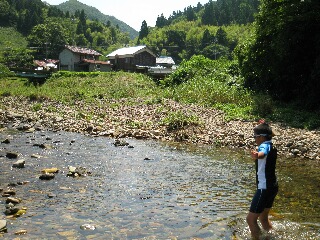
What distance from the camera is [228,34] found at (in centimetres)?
13150

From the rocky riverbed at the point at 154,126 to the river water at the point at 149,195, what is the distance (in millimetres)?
2022

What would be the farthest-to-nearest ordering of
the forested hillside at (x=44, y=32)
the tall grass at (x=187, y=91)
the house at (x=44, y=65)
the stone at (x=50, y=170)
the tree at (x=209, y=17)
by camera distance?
1. the tree at (x=209, y=17)
2. the forested hillside at (x=44, y=32)
3. the house at (x=44, y=65)
4. the tall grass at (x=187, y=91)
5. the stone at (x=50, y=170)

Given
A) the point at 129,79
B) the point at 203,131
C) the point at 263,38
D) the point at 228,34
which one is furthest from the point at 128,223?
the point at 228,34

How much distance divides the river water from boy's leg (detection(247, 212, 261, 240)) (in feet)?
0.92

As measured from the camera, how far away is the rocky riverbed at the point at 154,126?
1620 cm

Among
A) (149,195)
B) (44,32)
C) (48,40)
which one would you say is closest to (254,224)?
(149,195)

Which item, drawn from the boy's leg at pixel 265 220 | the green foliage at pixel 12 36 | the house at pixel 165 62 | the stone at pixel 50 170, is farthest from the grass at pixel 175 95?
the green foliage at pixel 12 36

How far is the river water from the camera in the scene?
675cm

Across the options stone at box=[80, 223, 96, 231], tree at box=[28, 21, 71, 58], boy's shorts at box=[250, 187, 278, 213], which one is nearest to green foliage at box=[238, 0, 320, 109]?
boy's shorts at box=[250, 187, 278, 213]

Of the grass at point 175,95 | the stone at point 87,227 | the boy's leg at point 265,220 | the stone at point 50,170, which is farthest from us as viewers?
the grass at point 175,95

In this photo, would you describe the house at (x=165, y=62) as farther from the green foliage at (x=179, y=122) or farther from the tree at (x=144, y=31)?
the tree at (x=144, y=31)

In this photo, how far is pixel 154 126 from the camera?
20.5 metres

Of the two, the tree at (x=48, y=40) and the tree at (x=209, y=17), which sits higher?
the tree at (x=209, y=17)

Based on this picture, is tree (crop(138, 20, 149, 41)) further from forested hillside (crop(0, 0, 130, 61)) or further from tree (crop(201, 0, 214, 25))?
tree (crop(201, 0, 214, 25))
